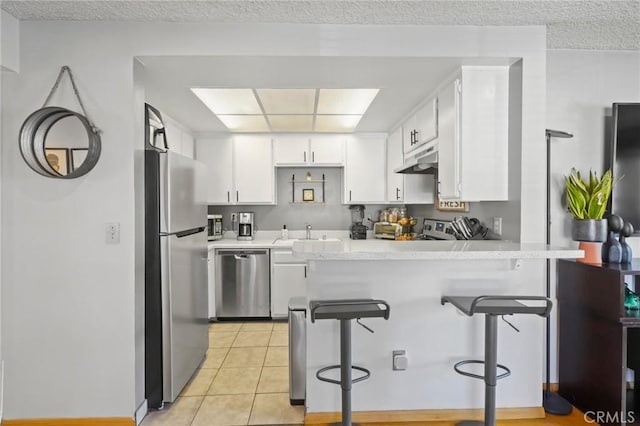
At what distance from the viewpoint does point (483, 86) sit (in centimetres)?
232

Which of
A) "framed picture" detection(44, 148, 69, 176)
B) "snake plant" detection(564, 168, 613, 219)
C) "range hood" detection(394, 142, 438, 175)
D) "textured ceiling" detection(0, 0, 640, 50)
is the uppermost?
"textured ceiling" detection(0, 0, 640, 50)

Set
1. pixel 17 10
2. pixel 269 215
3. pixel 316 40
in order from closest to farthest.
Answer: pixel 17 10 < pixel 316 40 < pixel 269 215

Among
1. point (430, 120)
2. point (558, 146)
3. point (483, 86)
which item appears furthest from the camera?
point (430, 120)

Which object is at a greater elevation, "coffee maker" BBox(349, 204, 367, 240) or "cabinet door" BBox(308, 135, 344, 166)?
"cabinet door" BBox(308, 135, 344, 166)

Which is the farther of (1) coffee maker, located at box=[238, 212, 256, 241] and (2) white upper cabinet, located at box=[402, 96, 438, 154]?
(1) coffee maker, located at box=[238, 212, 256, 241]

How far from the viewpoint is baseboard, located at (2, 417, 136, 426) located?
2139 millimetres

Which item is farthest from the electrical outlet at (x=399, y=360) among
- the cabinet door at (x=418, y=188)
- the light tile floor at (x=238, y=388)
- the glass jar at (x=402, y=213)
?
the glass jar at (x=402, y=213)

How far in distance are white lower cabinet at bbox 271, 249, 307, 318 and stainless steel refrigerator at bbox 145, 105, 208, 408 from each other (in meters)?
1.46

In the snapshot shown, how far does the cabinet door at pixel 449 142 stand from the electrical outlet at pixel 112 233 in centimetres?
208

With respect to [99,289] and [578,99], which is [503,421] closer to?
[578,99]

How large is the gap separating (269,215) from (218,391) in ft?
8.20

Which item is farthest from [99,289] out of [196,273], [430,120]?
[430,120]

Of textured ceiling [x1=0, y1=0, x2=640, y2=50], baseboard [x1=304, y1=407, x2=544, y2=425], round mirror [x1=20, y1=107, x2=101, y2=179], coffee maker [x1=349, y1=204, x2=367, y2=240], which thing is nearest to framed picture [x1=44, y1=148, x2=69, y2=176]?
round mirror [x1=20, y1=107, x2=101, y2=179]

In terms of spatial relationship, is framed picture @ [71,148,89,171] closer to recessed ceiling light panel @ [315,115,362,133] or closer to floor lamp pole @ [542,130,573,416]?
recessed ceiling light panel @ [315,115,362,133]
